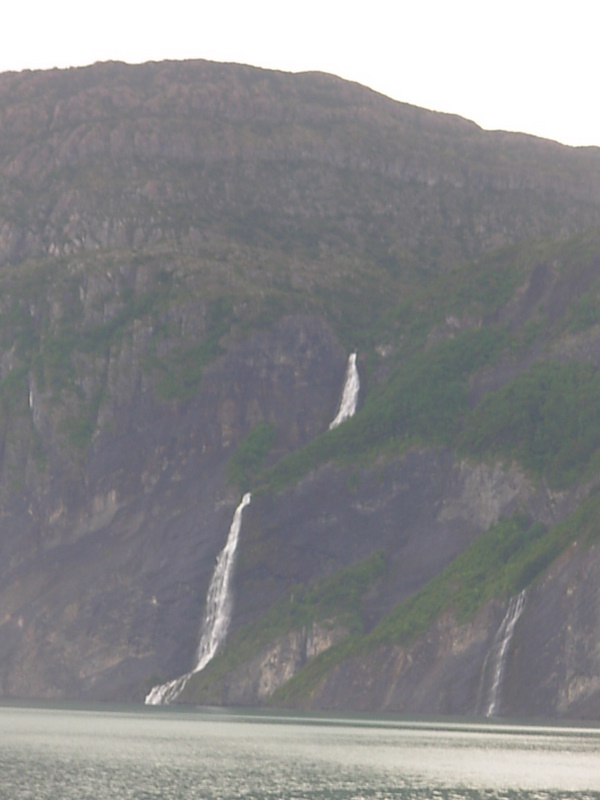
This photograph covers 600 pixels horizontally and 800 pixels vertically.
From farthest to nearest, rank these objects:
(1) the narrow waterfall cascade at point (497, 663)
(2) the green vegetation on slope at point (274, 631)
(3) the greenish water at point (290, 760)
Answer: (2) the green vegetation on slope at point (274, 631), (1) the narrow waterfall cascade at point (497, 663), (3) the greenish water at point (290, 760)

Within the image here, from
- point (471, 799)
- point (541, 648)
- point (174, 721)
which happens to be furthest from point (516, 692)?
point (471, 799)

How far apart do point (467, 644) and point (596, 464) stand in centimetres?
3223

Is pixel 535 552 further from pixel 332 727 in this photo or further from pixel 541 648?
pixel 332 727

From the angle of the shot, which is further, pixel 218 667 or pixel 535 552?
pixel 218 667

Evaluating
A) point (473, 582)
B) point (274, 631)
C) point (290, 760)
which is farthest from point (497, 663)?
point (290, 760)


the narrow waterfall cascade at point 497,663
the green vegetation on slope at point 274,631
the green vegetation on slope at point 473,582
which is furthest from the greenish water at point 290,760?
the green vegetation on slope at point 274,631

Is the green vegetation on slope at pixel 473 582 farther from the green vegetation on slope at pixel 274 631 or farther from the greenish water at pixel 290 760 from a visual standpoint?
the greenish water at pixel 290 760

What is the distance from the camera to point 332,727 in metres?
150

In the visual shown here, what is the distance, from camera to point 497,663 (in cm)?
17175

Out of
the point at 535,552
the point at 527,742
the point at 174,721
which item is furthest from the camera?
the point at 535,552

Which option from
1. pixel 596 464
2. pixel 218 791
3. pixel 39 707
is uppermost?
pixel 596 464

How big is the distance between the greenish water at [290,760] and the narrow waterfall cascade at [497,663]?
1343cm

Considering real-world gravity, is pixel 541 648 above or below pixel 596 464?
below

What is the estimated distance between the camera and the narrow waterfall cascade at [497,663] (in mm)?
170750
